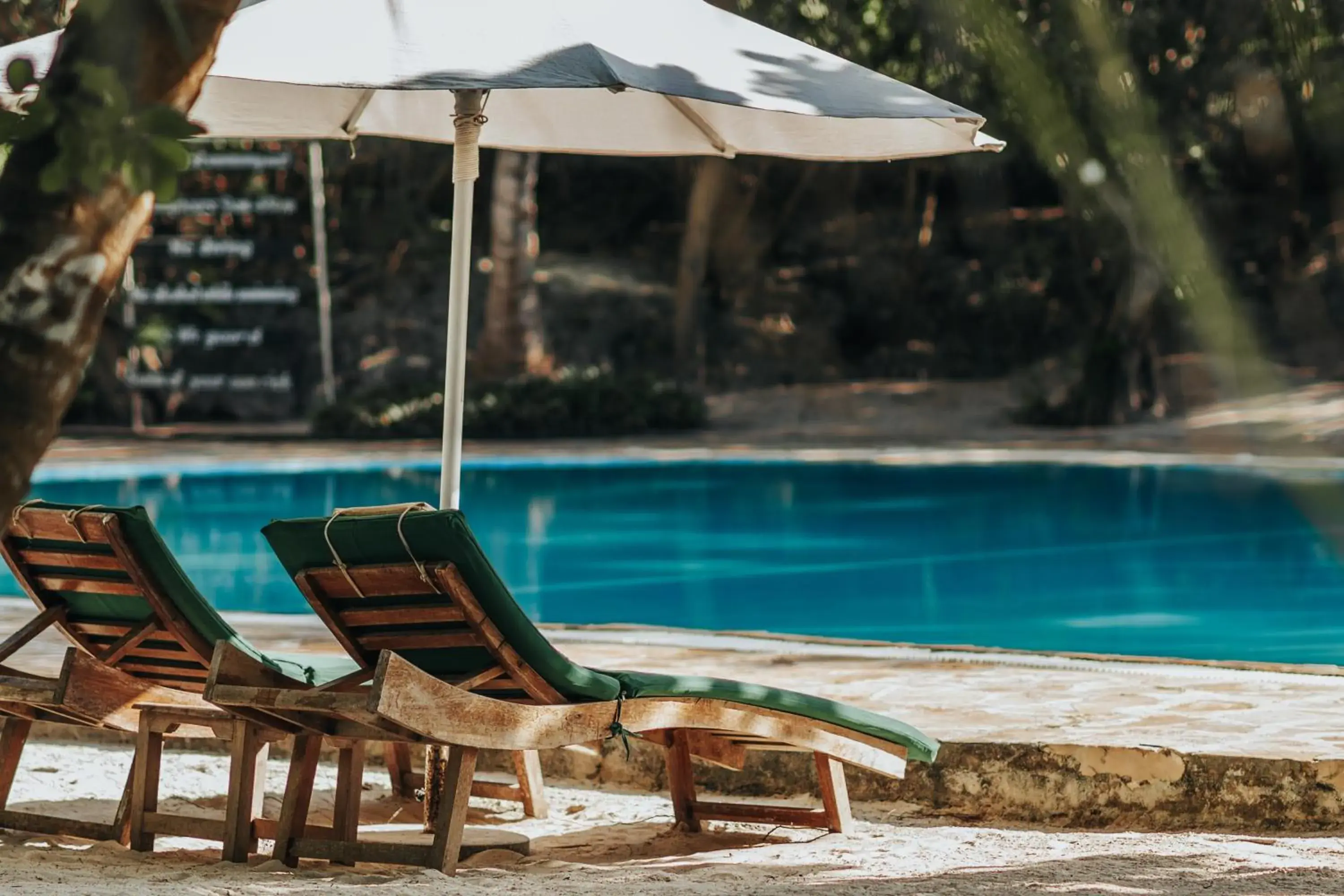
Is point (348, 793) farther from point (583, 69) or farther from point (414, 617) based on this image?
point (583, 69)

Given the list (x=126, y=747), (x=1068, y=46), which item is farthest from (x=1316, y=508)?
(x=126, y=747)

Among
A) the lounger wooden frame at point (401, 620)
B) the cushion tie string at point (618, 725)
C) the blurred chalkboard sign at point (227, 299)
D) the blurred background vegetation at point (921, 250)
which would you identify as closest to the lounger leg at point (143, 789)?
the lounger wooden frame at point (401, 620)

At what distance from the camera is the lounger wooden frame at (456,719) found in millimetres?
3432

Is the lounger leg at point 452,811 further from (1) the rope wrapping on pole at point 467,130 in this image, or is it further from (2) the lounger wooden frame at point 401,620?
(1) the rope wrapping on pole at point 467,130

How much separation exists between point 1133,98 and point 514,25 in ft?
46.4

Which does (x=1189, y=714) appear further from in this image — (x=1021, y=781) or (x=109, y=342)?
(x=109, y=342)

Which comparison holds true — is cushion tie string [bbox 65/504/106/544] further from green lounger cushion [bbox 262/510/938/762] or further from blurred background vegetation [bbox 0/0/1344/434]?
blurred background vegetation [bbox 0/0/1344/434]

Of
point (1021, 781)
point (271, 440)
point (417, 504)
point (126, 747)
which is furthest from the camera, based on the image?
point (271, 440)

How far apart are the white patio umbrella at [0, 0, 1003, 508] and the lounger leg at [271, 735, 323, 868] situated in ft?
2.62

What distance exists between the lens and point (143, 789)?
394cm

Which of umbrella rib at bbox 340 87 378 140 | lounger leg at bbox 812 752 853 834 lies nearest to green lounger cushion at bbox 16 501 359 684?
lounger leg at bbox 812 752 853 834

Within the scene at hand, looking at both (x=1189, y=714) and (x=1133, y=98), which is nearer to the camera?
(x=1189, y=714)

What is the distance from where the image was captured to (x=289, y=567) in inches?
143

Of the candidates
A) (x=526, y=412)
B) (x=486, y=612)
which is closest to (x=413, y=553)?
(x=486, y=612)
